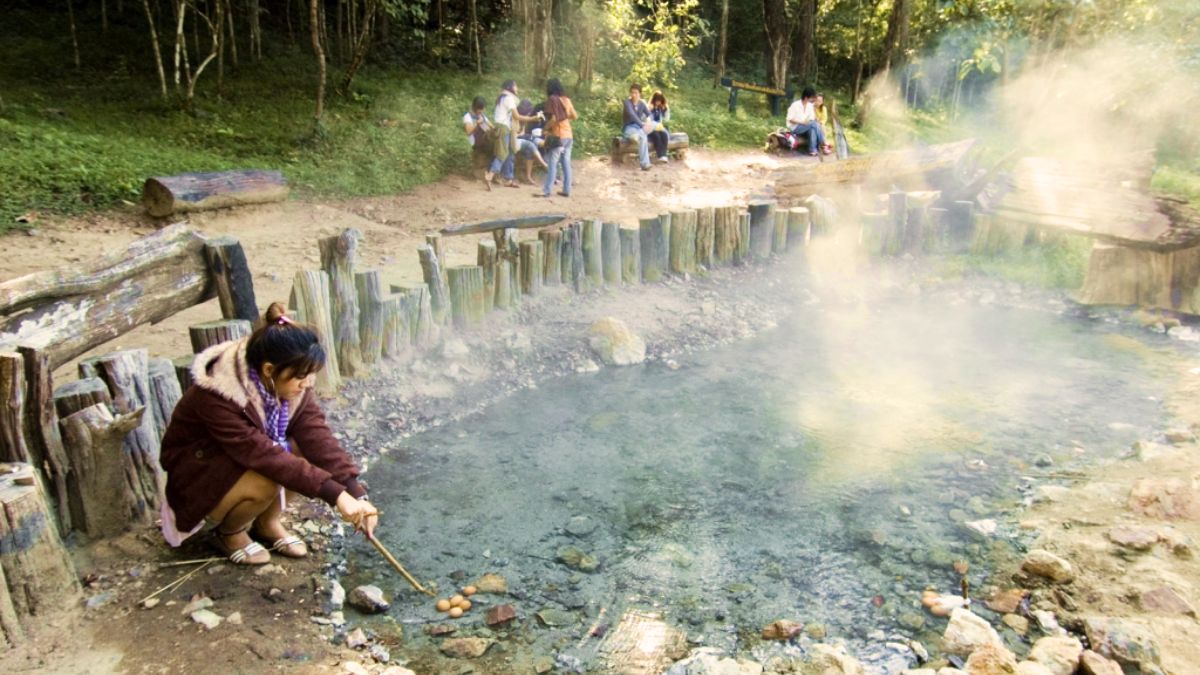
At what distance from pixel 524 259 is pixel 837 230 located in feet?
13.2

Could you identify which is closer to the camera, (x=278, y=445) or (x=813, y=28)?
(x=278, y=445)

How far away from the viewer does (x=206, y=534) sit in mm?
3826

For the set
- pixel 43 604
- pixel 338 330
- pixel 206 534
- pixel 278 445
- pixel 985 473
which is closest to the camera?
pixel 43 604

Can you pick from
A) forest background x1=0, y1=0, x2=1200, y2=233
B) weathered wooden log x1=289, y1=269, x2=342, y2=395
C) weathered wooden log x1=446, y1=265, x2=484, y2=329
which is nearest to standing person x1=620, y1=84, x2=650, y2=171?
forest background x1=0, y1=0, x2=1200, y2=233

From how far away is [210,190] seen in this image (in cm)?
843

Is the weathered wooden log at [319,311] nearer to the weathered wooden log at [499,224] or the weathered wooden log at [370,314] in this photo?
the weathered wooden log at [370,314]

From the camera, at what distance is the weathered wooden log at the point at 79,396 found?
352cm

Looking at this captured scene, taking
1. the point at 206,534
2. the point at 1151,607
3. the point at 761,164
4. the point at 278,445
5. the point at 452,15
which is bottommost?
the point at 1151,607

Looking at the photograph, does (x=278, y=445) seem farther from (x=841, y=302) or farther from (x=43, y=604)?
(x=841, y=302)

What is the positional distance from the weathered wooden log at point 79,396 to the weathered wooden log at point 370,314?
2.05m

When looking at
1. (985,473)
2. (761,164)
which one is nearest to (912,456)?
(985,473)

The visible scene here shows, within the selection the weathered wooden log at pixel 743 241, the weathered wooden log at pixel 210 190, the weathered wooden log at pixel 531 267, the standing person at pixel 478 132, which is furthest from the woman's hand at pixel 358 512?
the standing person at pixel 478 132

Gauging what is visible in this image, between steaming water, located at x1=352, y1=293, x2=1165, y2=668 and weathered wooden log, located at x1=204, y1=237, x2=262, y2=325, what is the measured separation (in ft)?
4.01

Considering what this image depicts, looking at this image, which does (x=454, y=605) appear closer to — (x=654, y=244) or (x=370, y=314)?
(x=370, y=314)
